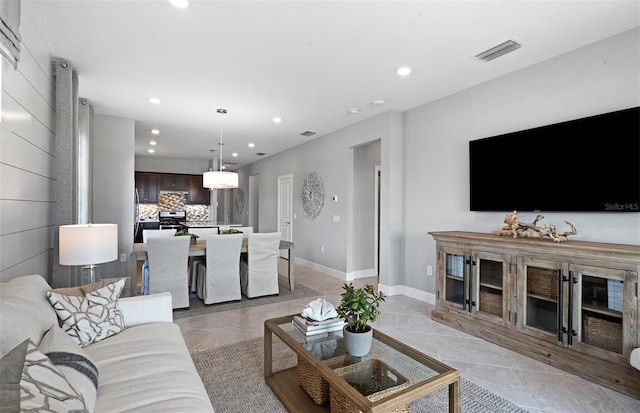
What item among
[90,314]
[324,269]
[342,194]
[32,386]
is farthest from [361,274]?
[32,386]

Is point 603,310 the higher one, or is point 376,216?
point 376,216

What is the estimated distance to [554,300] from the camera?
2.49m

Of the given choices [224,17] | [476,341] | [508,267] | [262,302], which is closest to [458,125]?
[508,267]

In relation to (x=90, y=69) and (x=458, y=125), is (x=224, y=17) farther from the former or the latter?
(x=458, y=125)

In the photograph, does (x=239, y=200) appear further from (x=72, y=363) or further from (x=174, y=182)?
(x=72, y=363)

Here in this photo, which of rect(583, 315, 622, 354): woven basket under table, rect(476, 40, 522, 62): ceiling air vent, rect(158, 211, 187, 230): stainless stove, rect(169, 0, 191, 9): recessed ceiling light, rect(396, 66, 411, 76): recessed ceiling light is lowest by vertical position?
rect(583, 315, 622, 354): woven basket under table

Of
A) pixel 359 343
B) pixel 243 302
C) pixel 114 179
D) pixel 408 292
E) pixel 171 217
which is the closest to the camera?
pixel 359 343

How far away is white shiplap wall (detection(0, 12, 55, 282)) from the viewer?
1.96m

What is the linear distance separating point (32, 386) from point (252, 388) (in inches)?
59.5

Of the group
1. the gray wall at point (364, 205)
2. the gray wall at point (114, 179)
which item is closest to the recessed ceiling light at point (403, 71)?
the gray wall at point (364, 205)

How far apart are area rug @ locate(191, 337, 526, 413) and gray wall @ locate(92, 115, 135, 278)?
3.12 m

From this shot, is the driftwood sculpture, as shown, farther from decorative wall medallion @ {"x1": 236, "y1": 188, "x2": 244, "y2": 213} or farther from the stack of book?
decorative wall medallion @ {"x1": 236, "y1": 188, "x2": 244, "y2": 213}

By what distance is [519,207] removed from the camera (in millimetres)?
3141

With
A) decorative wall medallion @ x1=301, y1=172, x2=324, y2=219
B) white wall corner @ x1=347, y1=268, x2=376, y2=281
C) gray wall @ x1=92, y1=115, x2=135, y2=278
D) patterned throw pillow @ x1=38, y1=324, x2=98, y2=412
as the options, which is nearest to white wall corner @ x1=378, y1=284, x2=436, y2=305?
white wall corner @ x1=347, y1=268, x2=376, y2=281
